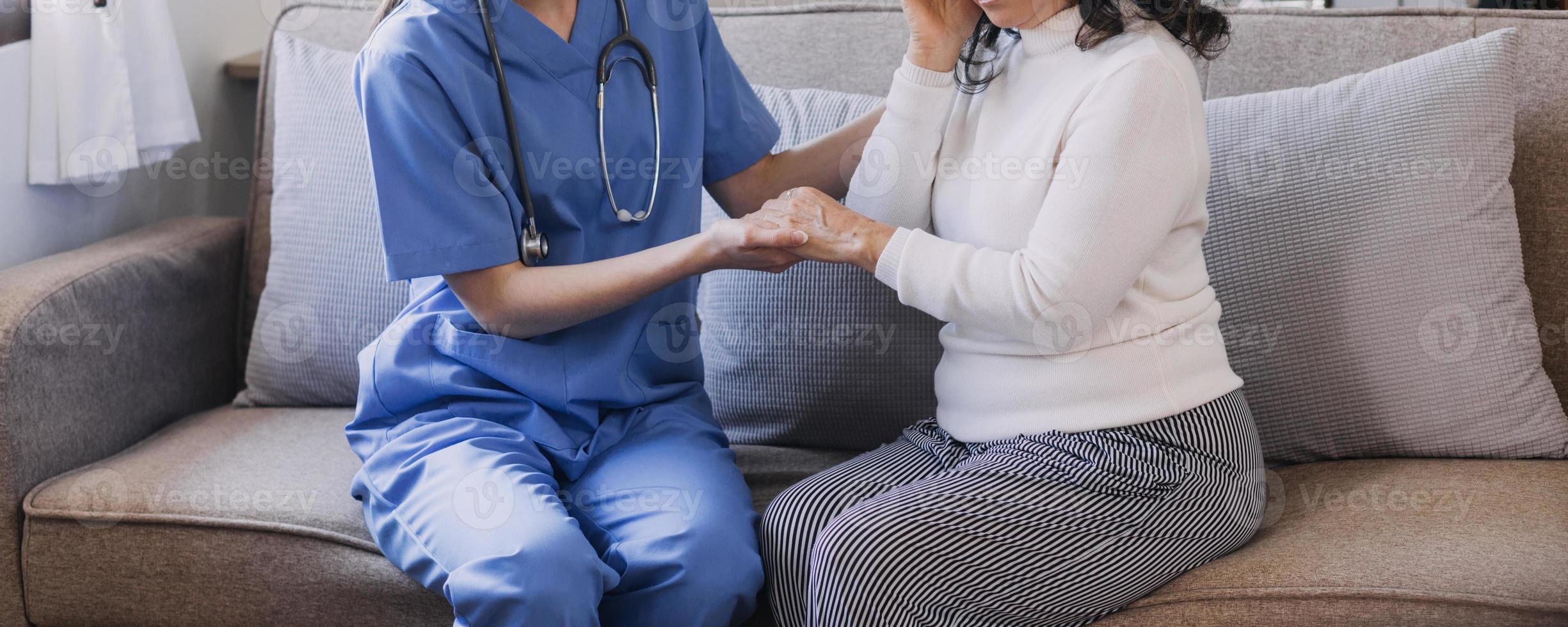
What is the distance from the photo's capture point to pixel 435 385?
125cm

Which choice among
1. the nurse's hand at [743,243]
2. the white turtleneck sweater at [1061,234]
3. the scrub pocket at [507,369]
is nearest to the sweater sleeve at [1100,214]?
the white turtleneck sweater at [1061,234]

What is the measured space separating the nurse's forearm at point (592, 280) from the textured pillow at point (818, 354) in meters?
0.30

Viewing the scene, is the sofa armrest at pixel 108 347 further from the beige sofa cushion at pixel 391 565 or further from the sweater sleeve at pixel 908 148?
the sweater sleeve at pixel 908 148

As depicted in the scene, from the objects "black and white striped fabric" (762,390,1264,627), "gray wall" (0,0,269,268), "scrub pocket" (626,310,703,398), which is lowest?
"black and white striped fabric" (762,390,1264,627)

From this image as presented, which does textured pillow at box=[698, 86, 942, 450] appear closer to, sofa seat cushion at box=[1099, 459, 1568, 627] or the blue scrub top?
the blue scrub top

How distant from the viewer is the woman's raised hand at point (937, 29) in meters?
1.24

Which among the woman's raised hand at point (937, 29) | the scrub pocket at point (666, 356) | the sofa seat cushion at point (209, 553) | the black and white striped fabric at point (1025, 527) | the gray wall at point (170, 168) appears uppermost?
the woman's raised hand at point (937, 29)

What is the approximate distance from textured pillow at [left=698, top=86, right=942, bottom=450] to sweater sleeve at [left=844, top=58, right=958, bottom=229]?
200 millimetres

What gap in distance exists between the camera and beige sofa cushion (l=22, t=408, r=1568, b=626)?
3.46 ft

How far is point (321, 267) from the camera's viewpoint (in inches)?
65.6

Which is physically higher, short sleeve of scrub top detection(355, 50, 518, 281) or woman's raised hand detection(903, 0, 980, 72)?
woman's raised hand detection(903, 0, 980, 72)

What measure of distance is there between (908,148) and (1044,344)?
0.90 ft

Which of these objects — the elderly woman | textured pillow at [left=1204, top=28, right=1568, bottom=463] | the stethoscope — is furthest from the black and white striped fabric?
the stethoscope

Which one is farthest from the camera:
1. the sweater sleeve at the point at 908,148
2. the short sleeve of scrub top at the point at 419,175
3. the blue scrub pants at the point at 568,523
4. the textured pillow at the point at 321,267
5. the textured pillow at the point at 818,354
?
the textured pillow at the point at 321,267
